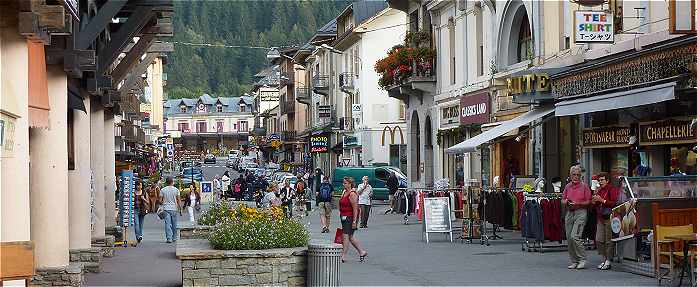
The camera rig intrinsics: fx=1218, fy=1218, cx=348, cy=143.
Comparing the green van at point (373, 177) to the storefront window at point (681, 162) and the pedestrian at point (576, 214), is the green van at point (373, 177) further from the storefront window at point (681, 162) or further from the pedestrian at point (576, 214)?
the pedestrian at point (576, 214)

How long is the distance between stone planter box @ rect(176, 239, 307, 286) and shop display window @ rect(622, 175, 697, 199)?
539 centimetres

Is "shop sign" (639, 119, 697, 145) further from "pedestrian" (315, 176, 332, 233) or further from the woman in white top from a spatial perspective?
"pedestrian" (315, 176, 332, 233)

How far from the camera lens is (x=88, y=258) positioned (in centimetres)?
2078

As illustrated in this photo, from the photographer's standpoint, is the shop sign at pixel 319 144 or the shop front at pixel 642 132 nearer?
the shop front at pixel 642 132

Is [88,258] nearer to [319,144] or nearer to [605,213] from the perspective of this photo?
[605,213]

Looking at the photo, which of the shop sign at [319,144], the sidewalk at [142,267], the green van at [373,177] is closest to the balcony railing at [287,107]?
the shop sign at [319,144]

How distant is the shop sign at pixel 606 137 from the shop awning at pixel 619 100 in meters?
1.15

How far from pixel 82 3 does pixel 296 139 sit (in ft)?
299

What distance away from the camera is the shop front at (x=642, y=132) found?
17.6 meters

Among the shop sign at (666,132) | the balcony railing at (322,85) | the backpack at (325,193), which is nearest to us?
the shop sign at (666,132)

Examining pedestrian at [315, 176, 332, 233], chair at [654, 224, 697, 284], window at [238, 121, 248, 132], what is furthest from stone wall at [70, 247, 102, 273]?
window at [238, 121, 248, 132]

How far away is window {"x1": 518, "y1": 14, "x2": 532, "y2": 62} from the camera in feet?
102

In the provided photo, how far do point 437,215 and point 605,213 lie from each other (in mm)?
8304

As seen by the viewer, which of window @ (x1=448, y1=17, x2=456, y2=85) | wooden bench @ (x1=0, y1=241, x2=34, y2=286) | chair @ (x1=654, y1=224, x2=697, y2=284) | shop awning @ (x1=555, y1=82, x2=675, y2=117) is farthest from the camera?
window @ (x1=448, y1=17, x2=456, y2=85)
